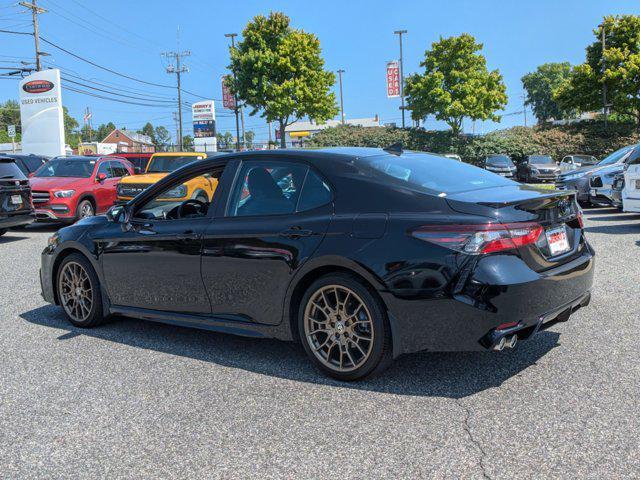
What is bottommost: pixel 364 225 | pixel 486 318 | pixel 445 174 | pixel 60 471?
pixel 60 471

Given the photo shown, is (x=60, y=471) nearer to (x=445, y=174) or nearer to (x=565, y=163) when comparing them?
(x=445, y=174)

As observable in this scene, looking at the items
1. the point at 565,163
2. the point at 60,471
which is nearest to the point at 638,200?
the point at 60,471

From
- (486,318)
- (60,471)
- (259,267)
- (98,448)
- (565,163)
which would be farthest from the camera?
(565,163)

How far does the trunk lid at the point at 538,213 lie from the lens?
357cm

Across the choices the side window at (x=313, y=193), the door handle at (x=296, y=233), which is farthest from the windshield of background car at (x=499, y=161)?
the door handle at (x=296, y=233)

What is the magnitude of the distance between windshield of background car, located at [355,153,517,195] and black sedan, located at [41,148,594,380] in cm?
2

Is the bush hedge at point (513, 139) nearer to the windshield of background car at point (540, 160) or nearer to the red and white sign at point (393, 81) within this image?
the red and white sign at point (393, 81)

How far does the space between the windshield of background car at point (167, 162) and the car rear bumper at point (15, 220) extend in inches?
160

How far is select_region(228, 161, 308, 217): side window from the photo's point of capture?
167 inches

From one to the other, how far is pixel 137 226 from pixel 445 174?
2.59 m

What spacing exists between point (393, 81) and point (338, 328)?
5271cm

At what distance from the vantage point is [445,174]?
4.34m

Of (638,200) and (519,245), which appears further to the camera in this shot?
(638,200)

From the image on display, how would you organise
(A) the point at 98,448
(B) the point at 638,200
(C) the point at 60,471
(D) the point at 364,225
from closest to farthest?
(C) the point at 60,471, (A) the point at 98,448, (D) the point at 364,225, (B) the point at 638,200
